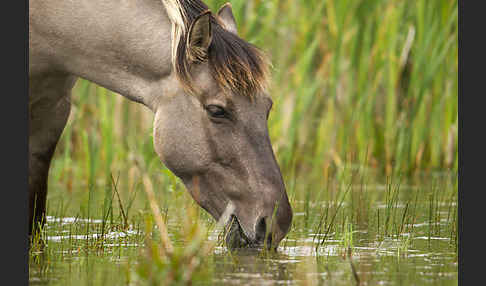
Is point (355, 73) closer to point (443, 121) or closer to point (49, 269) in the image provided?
point (443, 121)

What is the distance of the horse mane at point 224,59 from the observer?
388 cm

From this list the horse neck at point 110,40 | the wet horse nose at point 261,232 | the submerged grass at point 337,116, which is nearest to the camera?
the wet horse nose at point 261,232

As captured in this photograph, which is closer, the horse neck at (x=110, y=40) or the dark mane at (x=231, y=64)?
the dark mane at (x=231, y=64)

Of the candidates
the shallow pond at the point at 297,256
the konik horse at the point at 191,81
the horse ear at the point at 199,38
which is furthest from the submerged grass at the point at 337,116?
the horse ear at the point at 199,38

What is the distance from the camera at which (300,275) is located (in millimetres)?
3211

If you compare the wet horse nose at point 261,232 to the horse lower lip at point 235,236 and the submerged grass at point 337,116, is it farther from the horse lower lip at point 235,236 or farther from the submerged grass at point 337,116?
the submerged grass at point 337,116

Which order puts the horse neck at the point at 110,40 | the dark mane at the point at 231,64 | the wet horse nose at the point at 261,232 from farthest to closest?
the horse neck at the point at 110,40 < the dark mane at the point at 231,64 < the wet horse nose at the point at 261,232

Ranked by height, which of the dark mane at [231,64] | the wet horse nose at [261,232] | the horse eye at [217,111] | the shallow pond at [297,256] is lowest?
the shallow pond at [297,256]

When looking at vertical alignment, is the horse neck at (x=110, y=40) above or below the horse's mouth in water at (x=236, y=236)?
above

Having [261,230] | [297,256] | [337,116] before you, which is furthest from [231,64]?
[337,116]

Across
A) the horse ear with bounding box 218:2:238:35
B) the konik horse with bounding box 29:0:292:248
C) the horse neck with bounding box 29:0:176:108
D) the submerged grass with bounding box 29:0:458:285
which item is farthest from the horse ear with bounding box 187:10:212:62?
the submerged grass with bounding box 29:0:458:285

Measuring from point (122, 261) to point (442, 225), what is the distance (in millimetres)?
2113

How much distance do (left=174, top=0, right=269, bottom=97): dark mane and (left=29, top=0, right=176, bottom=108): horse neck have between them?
0.13 meters

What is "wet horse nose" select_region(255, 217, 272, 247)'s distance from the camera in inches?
147
